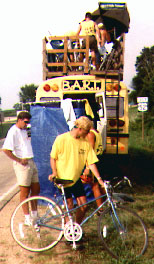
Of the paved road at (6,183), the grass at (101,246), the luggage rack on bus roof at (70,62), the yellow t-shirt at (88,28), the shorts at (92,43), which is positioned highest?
the yellow t-shirt at (88,28)

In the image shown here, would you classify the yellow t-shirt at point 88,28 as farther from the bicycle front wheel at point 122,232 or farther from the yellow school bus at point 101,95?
the bicycle front wheel at point 122,232

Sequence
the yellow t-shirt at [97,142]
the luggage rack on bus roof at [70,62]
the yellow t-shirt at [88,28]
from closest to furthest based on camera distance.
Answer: the yellow t-shirt at [97,142] → the luggage rack on bus roof at [70,62] → the yellow t-shirt at [88,28]

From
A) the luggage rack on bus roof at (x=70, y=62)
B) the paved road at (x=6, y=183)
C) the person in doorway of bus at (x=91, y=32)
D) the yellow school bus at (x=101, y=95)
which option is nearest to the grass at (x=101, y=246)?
the yellow school bus at (x=101, y=95)

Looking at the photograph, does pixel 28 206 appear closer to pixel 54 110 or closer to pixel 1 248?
pixel 1 248

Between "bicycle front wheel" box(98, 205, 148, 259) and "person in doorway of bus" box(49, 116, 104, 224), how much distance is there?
0.51 m

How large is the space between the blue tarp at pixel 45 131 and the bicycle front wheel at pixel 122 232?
250cm

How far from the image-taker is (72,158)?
14.4ft

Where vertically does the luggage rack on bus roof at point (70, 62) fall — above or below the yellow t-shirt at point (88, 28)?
below

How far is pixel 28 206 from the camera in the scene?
4535 mm

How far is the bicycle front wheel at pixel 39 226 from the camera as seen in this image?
4.34 m

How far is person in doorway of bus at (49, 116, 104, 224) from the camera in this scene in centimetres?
438

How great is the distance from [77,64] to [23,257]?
607 centimetres

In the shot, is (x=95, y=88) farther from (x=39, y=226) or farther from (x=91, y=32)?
(x=39, y=226)

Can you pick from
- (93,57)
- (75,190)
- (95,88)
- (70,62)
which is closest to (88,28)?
(93,57)
